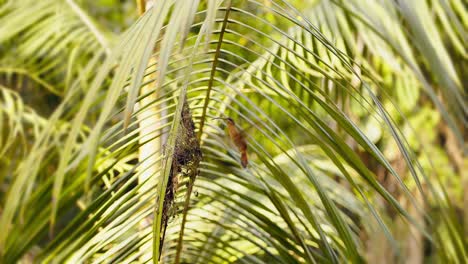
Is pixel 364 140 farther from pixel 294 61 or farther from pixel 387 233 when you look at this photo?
pixel 294 61

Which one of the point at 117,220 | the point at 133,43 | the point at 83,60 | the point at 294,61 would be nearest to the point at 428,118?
the point at 83,60

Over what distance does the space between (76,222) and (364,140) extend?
0.32 meters

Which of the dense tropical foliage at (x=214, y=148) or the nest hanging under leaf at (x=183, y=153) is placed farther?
the nest hanging under leaf at (x=183, y=153)

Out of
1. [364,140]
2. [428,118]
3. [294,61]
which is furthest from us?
[428,118]

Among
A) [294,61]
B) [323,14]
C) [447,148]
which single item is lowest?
[294,61]

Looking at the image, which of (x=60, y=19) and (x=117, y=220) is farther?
(x=60, y=19)

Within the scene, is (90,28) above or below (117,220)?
above

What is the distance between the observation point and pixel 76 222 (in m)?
0.68

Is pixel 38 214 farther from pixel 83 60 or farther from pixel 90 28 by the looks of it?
pixel 83 60

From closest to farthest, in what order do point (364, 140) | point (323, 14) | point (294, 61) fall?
1. point (364, 140)
2. point (294, 61)
3. point (323, 14)

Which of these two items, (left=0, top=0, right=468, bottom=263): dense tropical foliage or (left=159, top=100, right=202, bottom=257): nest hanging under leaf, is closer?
(left=0, top=0, right=468, bottom=263): dense tropical foliage

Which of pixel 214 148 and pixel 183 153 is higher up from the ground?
pixel 214 148

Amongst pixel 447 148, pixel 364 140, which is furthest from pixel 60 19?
pixel 447 148

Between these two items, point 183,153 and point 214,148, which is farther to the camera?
point 214,148
